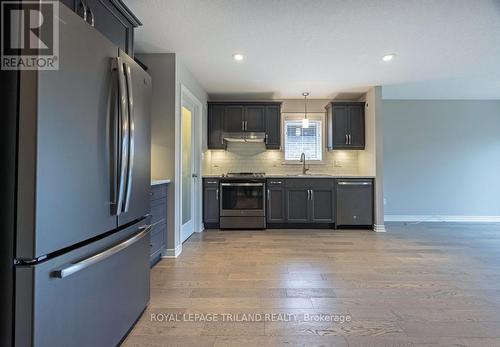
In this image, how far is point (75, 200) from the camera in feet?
3.63

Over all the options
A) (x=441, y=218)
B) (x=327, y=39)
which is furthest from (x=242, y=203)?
(x=441, y=218)

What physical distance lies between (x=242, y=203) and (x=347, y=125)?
7.98 feet

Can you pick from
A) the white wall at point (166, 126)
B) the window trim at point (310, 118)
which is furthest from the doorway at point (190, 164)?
the window trim at point (310, 118)

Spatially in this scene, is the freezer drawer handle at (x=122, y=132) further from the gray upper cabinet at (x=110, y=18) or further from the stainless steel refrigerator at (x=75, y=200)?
the gray upper cabinet at (x=110, y=18)

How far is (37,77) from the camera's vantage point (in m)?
0.93

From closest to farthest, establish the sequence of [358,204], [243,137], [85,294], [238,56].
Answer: [85,294]
[238,56]
[358,204]
[243,137]

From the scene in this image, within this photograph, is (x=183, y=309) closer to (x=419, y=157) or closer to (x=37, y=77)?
(x=37, y=77)

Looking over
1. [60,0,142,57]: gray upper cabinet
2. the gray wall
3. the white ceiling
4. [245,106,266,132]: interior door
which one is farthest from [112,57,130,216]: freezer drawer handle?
the gray wall

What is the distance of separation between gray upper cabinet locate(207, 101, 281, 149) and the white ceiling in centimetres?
66

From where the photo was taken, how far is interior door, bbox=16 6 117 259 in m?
0.93

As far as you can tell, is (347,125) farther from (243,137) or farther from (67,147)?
(67,147)

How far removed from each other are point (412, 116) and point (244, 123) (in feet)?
11.3

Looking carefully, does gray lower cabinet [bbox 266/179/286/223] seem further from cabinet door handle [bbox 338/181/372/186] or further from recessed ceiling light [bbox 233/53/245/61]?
recessed ceiling light [bbox 233/53/245/61]

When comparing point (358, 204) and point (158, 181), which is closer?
point (158, 181)
